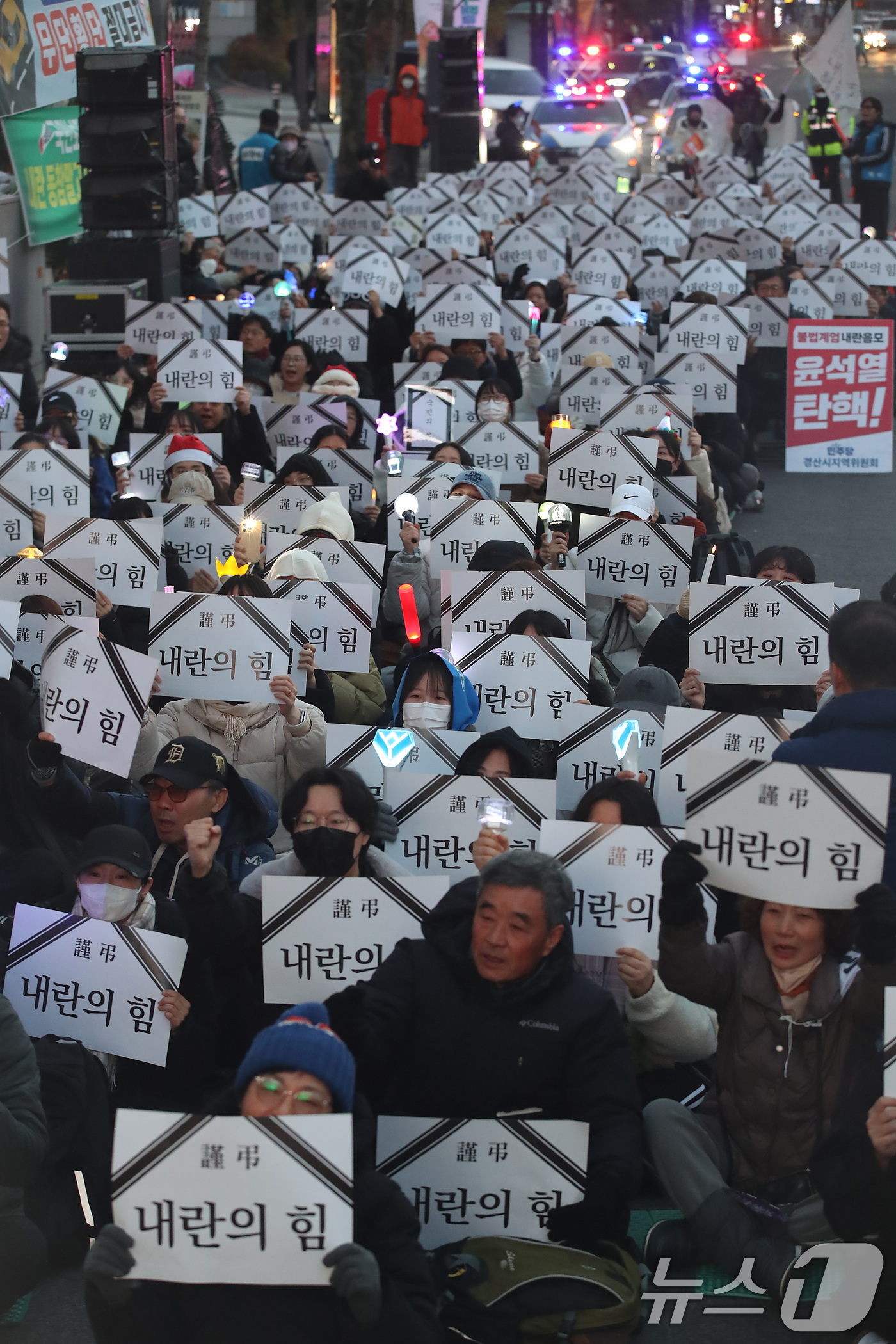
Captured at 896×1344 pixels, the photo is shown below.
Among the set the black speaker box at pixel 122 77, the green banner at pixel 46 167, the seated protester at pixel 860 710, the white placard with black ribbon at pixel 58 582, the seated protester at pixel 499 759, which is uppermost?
the black speaker box at pixel 122 77

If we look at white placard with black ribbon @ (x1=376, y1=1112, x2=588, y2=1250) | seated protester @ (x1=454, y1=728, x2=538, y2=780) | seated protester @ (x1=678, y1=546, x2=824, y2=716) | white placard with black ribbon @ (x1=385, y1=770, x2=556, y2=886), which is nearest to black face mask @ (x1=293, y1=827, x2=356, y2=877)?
white placard with black ribbon @ (x1=385, y1=770, x2=556, y2=886)

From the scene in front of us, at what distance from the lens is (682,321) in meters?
12.8

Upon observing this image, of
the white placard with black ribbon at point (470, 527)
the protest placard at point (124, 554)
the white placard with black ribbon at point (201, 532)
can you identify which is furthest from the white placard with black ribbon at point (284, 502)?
the protest placard at point (124, 554)

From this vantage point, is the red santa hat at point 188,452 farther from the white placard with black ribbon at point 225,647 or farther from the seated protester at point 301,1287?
the seated protester at point 301,1287

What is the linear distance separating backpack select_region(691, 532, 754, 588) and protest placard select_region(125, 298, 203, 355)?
525cm

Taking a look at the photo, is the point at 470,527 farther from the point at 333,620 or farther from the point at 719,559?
the point at 333,620

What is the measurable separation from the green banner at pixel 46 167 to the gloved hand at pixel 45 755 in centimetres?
1086

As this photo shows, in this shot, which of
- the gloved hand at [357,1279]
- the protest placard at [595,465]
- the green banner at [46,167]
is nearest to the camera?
the gloved hand at [357,1279]

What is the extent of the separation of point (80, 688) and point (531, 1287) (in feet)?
8.67

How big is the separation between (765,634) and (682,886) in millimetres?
2735

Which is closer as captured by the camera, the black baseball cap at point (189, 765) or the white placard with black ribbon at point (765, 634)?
the black baseball cap at point (189, 765)

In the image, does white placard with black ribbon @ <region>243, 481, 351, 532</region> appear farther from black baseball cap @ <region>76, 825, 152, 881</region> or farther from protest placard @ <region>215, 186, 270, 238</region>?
protest placard @ <region>215, 186, 270, 238</region>

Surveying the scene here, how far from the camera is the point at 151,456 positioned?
970 cm

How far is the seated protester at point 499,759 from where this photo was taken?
5.42m
